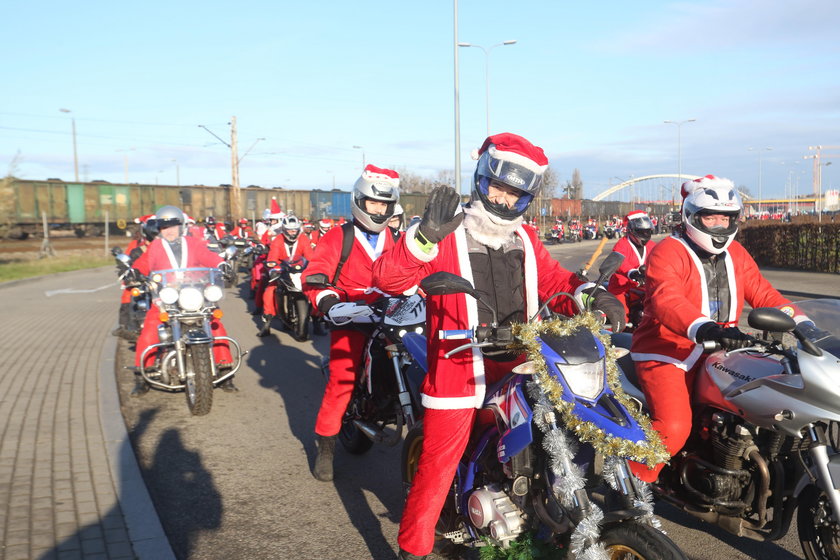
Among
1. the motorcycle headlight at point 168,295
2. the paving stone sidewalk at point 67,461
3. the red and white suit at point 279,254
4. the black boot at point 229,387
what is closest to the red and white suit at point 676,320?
the paving stone sidewalk at point 67,461

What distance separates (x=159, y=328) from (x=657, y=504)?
4963 millimetres

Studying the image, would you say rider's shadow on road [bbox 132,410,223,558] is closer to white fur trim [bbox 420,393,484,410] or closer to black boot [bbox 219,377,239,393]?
black boot [bbox 219,377,239,393]

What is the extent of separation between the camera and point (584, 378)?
9.54ft

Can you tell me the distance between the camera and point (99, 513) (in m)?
4.55

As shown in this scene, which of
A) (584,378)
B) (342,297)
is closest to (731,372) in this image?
(584,378)

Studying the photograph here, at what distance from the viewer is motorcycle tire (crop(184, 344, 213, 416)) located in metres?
6.87

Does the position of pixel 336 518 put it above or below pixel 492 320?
below

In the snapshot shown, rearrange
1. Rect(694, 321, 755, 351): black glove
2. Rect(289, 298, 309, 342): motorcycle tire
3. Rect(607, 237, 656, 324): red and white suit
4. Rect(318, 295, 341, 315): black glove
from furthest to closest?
Rect(289, 298, 309, 342): motorcycle tire, Rect(607, 237, 656, 324): red and white suit, Rect(318, 295, 341, 315): black glove, Rect(694, 321, 755, 351): black glove

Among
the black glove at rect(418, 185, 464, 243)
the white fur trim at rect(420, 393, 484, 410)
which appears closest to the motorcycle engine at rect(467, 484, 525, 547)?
the white fur trim at rect(420, 393, 484, 410)

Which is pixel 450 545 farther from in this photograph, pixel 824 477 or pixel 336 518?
pixel 824 477

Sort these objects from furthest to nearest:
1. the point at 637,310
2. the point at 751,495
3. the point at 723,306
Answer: the point at 637,310 < the point at 723,306 < the point at 751,495

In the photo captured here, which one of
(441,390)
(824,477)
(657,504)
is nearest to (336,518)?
(441,390)

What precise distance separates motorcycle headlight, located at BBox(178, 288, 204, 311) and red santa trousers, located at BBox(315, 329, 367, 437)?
101 inches

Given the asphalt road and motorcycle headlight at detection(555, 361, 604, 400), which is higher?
motorcycle headlight at detection(555, 361, 604, 400)
